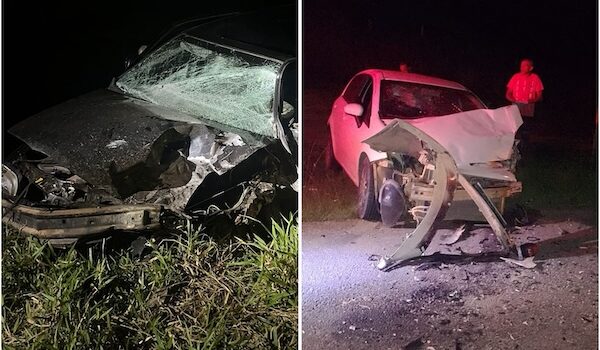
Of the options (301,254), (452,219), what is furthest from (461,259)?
(301,254)

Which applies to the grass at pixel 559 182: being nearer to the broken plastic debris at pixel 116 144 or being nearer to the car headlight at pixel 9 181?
the broken plastic debris at pixel 116 144

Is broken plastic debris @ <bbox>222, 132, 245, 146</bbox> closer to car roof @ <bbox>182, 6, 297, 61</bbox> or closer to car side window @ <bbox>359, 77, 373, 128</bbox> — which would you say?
car roof @ <bbox>182, 6, 297, 61</bbox>

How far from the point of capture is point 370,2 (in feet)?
9.68

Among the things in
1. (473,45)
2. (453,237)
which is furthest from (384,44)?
(453,237)

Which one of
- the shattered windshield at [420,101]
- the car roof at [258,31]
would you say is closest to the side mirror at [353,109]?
the shattered windshield at [420,101]

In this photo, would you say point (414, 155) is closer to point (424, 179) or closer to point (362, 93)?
point (424, 179)

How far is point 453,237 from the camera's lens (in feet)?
9.61

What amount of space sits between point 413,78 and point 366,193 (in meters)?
0.61

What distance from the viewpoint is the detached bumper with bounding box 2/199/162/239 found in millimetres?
2848

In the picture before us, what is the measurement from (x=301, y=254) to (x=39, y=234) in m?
Result: 1.22

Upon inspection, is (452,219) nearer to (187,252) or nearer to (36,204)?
(187,252)

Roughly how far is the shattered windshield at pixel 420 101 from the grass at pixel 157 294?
2.43 ft

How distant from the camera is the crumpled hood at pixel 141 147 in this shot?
2.88m

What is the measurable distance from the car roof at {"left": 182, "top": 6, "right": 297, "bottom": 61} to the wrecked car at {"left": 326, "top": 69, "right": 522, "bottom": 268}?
0.37 metres
